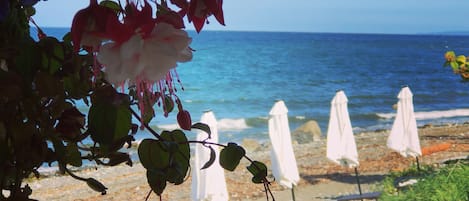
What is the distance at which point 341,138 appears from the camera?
5695 mm

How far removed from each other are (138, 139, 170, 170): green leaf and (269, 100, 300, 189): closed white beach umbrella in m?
4.84

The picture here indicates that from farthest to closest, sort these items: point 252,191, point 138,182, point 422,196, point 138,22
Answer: point 138,182 < point 252,191 < point 422,196 < point 138,22

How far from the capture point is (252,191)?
7.23m

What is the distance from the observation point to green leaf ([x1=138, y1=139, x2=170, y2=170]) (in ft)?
1.14

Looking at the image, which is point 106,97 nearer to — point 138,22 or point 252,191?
point 138,22

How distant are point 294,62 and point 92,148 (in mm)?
33965

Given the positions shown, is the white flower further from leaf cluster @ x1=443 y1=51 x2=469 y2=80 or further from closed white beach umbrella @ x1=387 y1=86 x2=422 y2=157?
closed white beach umbrella @ x1=387 y1=86 x2=422 y2=157

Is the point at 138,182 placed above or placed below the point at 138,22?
below

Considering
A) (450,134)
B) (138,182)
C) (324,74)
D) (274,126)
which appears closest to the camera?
(274,126)

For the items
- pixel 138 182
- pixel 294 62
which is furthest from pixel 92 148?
pixel 294 62

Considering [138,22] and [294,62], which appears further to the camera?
[294,62]

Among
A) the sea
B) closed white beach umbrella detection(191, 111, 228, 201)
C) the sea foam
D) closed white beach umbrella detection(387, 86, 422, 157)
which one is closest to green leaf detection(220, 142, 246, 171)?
closed white beach umbrella detection(191, 111, 228, 201)

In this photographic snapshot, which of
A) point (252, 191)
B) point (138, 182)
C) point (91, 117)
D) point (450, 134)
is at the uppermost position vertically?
point (91, 117)

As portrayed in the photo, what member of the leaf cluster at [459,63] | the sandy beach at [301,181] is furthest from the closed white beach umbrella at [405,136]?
the leaf cluster at [459,63]
